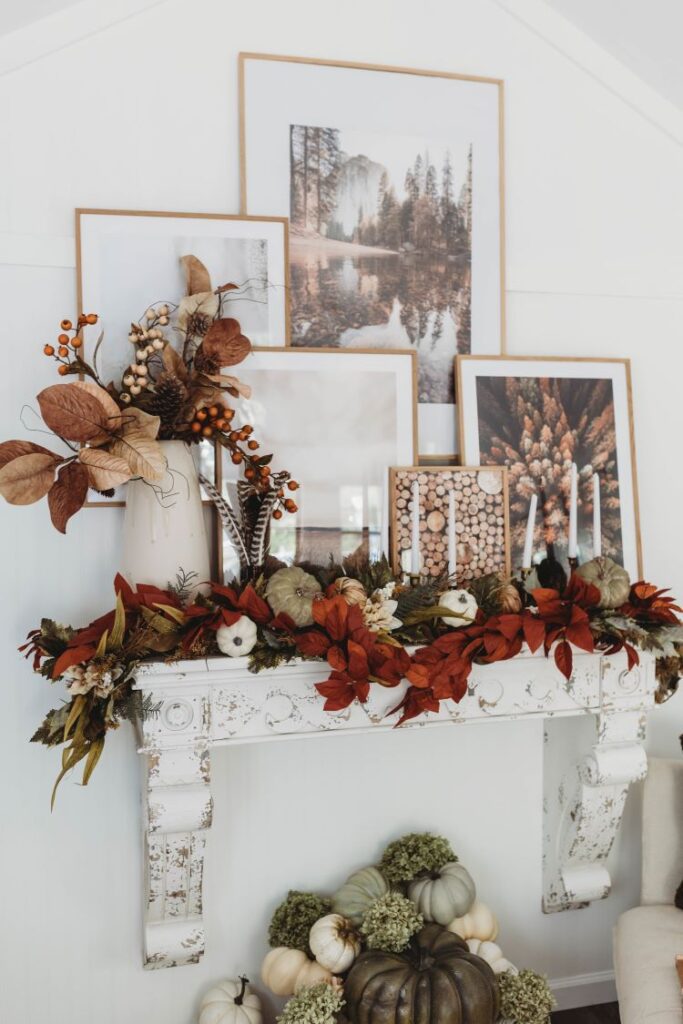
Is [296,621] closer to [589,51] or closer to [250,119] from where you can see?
[250,119]

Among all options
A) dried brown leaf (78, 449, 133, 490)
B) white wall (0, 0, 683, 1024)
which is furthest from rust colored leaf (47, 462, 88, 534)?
white wall (0, 0, 683, 1024)

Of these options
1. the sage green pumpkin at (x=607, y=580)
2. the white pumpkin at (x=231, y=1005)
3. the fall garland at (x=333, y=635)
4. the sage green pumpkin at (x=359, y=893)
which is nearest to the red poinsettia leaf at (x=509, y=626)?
the fall garland at (x=333, y=635)

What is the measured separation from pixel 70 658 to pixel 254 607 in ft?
1.12

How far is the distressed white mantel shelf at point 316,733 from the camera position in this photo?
151cm

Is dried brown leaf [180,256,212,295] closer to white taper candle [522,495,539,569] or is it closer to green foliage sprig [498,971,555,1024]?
white taper candle [522,495,539,569]

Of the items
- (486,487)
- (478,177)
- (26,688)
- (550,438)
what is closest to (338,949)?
(26,688)

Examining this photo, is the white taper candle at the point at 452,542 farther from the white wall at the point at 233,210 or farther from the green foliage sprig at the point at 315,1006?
the green foliage sprig at the point at 315,1006

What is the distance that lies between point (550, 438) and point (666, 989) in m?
1.17

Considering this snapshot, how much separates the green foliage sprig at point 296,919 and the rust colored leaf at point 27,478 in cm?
110

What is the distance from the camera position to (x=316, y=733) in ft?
5.20

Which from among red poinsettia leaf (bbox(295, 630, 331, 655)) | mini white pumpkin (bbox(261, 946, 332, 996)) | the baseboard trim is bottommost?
the baseboard trim

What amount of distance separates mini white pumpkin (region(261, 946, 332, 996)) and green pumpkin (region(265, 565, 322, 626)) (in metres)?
0.81

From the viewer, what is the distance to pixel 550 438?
190 centimetres

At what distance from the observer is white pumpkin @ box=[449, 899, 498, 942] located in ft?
5.94
